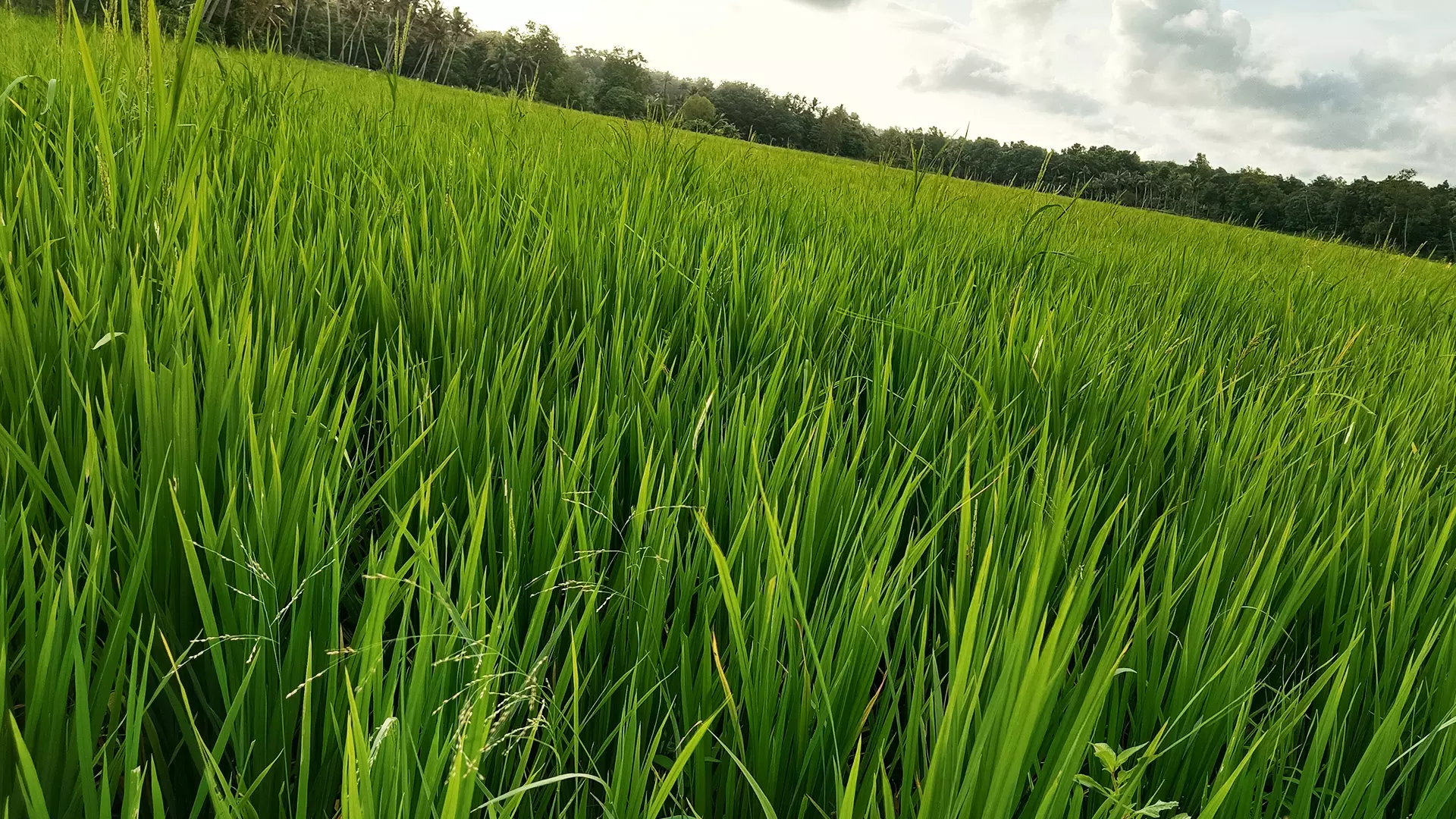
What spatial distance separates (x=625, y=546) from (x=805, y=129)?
102ft

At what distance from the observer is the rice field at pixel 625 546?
0.39 metres

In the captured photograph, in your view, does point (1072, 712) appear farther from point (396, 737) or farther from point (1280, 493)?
point (1280, 493)

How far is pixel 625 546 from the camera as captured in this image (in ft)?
1.82

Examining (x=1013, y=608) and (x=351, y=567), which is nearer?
(x=1013, y=608)

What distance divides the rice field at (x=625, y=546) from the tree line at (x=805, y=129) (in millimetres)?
639

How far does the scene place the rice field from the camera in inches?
15.2

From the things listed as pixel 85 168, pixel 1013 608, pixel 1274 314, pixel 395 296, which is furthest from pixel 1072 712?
pixel 1274 314

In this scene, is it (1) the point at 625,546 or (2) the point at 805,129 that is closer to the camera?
(1) the point at 625,546

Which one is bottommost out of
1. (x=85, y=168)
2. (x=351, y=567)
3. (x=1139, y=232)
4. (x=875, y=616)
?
(x=351, y=567)

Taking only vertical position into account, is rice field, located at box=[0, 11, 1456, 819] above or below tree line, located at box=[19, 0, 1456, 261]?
below

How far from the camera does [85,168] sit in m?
1.30

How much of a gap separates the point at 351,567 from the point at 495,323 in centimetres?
40

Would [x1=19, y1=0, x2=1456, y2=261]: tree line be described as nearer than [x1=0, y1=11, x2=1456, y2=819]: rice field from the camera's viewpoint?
No

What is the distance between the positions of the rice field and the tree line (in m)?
0.64
